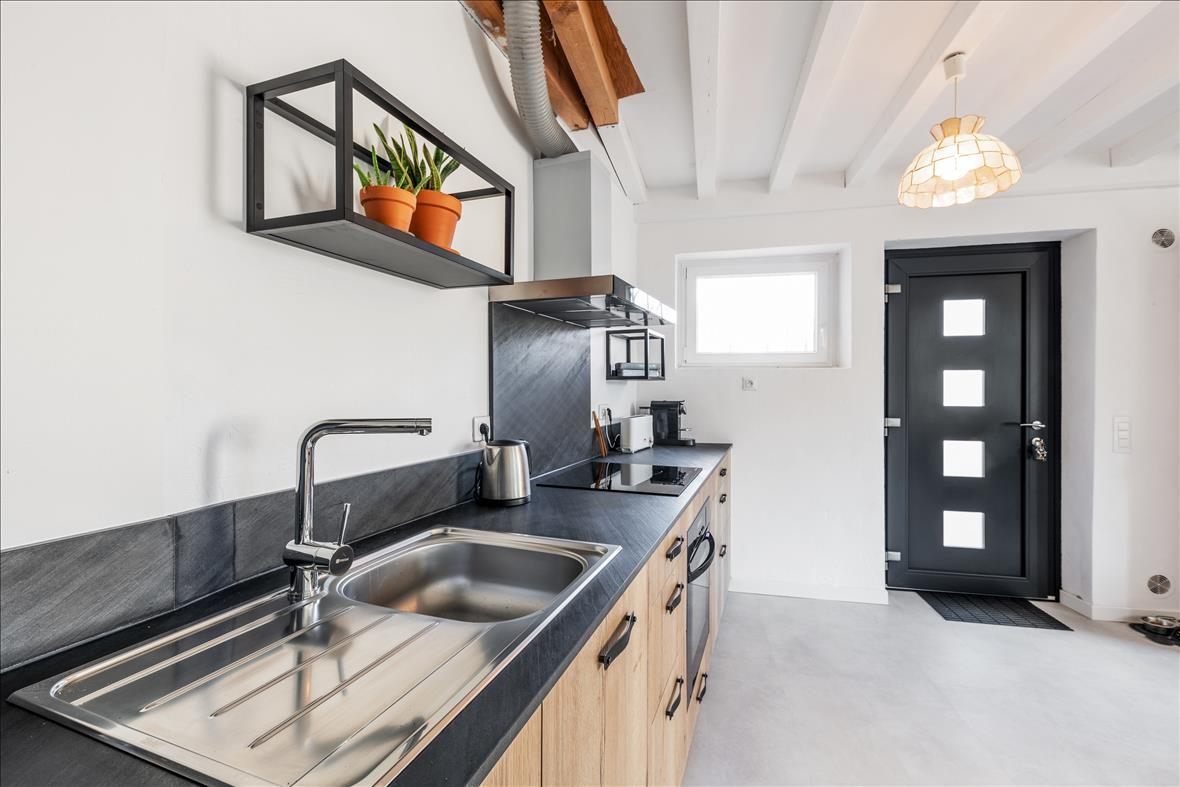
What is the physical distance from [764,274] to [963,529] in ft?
6.93

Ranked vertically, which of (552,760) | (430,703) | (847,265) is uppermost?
(847,265)

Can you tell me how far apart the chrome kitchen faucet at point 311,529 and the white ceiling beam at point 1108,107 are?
304 centimetres

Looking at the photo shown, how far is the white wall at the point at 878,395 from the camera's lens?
8.93 ft

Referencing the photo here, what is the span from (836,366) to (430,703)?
3255 millimetres

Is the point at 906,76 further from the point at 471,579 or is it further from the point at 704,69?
the point at 471,579

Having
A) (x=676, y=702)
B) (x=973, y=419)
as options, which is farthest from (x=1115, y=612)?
(x=676, y=702)

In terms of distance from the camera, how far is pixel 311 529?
0.86 metres

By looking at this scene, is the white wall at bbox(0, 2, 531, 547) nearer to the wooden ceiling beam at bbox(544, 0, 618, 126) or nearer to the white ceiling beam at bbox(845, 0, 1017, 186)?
the wooden ceiling beam at bbox(544, 0, 618, 126)

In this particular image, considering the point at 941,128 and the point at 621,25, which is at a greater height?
the point at 621,25

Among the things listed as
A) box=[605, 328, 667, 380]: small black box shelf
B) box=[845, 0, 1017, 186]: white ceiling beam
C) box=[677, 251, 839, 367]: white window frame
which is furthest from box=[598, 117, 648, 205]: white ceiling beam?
box=[845, 0, 1017, 186]: white ceiling beam

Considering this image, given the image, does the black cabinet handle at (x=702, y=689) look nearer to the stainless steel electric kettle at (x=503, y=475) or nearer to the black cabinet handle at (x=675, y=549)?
the black cabinet handle at (x=675, y=549)

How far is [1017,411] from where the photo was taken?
3117mm

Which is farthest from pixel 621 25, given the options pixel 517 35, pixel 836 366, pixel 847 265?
pixel 836 366

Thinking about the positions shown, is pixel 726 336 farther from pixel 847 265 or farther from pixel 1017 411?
pixel 1017 411
